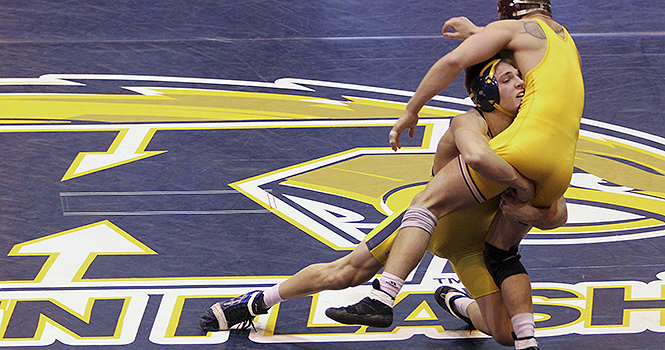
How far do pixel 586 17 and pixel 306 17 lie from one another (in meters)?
2.13

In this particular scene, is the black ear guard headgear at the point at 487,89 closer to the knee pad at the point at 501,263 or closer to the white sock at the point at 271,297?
the knee pad at the point at 501,263

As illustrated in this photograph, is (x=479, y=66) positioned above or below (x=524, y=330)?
above

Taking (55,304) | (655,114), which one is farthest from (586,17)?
(55,304)

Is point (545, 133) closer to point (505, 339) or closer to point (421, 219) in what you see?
point (421, 219)

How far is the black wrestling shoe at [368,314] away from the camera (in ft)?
7.61

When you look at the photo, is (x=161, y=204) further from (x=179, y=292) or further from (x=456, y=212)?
(x=456, y=212)

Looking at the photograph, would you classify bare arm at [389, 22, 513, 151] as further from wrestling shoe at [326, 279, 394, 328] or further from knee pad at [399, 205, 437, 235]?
wrestling shoe at [326, 279, 394, 328]

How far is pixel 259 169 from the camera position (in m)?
3.88

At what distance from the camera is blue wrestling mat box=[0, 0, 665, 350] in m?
3.01

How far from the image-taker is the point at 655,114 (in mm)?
4266

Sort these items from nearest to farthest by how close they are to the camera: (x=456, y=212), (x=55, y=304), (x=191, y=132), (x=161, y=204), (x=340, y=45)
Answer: (x=456, y=212), (x=55, y=304), (x=161, y=204), (x=191, y=132), (x=340, y=45)

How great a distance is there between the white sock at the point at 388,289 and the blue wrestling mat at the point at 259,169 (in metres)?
0.58

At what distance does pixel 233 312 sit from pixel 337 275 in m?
0.52

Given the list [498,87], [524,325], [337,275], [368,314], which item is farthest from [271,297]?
[498,87]
